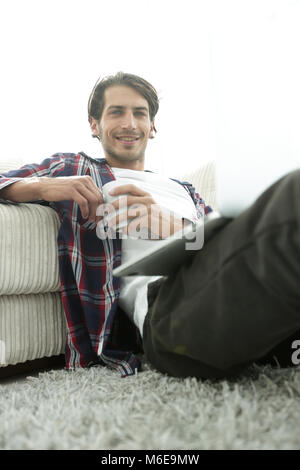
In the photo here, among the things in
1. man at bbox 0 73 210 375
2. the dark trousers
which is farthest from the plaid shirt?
the dark trousers

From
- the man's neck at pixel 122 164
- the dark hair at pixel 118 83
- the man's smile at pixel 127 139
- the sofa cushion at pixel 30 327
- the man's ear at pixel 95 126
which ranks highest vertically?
the dark hair at pixel 118 83

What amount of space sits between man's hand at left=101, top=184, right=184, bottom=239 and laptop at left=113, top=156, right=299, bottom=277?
278mm

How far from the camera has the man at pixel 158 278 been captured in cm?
44

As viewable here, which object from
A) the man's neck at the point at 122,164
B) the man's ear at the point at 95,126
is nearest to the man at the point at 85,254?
the man's neck at the point at 122,164

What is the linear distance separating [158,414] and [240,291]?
194 mm

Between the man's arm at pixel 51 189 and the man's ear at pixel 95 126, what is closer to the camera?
the man's arm at pixel 51 189

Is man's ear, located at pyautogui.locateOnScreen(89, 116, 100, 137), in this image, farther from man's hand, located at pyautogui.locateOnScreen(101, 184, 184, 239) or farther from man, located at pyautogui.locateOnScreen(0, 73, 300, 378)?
man's hand, located at pyautogui.locateOnScreen(101, 184, 184, 239)

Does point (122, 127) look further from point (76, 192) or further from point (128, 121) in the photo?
point (76, 192)

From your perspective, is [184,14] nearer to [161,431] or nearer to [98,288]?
[98,288]

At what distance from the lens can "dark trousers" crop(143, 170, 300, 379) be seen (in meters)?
0.42

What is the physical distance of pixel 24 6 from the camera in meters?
2.29

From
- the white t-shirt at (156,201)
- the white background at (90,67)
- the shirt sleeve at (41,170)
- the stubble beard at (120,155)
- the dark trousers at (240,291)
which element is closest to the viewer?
the dark trousers at (240,291)

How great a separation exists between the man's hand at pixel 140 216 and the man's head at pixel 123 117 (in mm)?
335

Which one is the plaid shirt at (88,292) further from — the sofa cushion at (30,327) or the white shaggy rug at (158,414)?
the white shaggy rug at (158,414)
